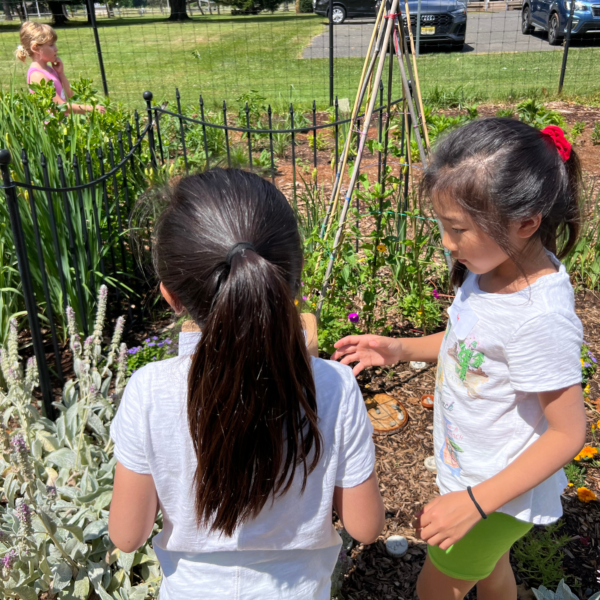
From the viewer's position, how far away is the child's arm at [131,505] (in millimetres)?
1003

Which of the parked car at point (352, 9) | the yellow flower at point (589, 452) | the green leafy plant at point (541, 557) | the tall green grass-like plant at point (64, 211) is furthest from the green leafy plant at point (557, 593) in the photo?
the parked car at point (352, 9)

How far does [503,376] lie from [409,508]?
1102 millimetres

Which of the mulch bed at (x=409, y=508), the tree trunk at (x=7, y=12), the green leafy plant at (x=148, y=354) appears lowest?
the mulch bed at (x=409, y=508)

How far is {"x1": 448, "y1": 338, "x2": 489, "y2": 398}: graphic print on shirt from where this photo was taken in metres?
1.34

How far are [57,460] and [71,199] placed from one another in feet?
4.72

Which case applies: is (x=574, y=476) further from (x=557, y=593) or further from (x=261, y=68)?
(x=261, y=68)

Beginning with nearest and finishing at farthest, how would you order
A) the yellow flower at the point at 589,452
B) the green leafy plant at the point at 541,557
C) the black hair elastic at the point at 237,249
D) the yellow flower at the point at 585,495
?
the black hair elastic at the point at 237,249 < the green leafy plant at the point at 541,557 < the yellow flower at the point at 585,495 < the yellow flower at the point at 589,452

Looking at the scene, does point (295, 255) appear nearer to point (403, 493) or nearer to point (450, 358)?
point (450, 358)

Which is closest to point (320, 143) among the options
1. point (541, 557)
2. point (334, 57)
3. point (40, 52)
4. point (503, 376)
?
point (40, 52)

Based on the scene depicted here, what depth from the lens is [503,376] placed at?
129 centimetres

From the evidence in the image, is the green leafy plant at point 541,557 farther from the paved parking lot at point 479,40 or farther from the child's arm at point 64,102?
the paved parking lot at point 479,40

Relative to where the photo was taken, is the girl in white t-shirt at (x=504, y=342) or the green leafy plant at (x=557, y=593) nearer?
the girl in white t-shirt at (x=504, y=342)

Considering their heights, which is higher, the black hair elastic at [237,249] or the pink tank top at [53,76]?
the black hair elastic at [237,249]

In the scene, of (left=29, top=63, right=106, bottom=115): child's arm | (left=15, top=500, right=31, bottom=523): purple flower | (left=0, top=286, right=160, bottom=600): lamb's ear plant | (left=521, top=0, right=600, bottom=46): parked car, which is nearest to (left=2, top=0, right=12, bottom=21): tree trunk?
(left=521, top=0, right=600, bottom=46): parked car
